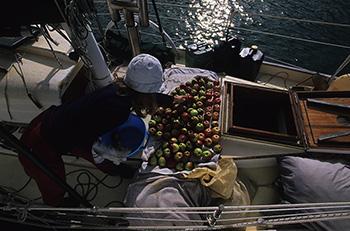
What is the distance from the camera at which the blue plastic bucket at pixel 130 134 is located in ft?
10.1

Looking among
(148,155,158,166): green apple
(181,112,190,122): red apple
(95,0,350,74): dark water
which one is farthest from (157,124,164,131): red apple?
(95,0,350,74): dark water

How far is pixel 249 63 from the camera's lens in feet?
15.6

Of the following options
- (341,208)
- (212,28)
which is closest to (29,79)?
(341,208)

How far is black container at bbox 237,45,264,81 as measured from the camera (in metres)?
4.76

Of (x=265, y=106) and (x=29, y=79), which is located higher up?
(x=29, y=79)

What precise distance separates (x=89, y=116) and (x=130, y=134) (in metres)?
0.41

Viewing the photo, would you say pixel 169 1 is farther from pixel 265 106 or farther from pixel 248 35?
pixel 265 106

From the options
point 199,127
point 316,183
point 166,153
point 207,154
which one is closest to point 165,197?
point 166,153

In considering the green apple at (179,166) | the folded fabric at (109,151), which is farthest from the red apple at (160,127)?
the folded fabric at (109,151)

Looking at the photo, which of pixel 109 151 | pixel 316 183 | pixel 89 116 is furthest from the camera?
pixel 316 183

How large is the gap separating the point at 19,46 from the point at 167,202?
2.30 meters

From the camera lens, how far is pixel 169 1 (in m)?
9.94

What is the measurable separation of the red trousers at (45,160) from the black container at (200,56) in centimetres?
199

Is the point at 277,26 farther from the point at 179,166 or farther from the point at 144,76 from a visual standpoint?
the point at 144,76
